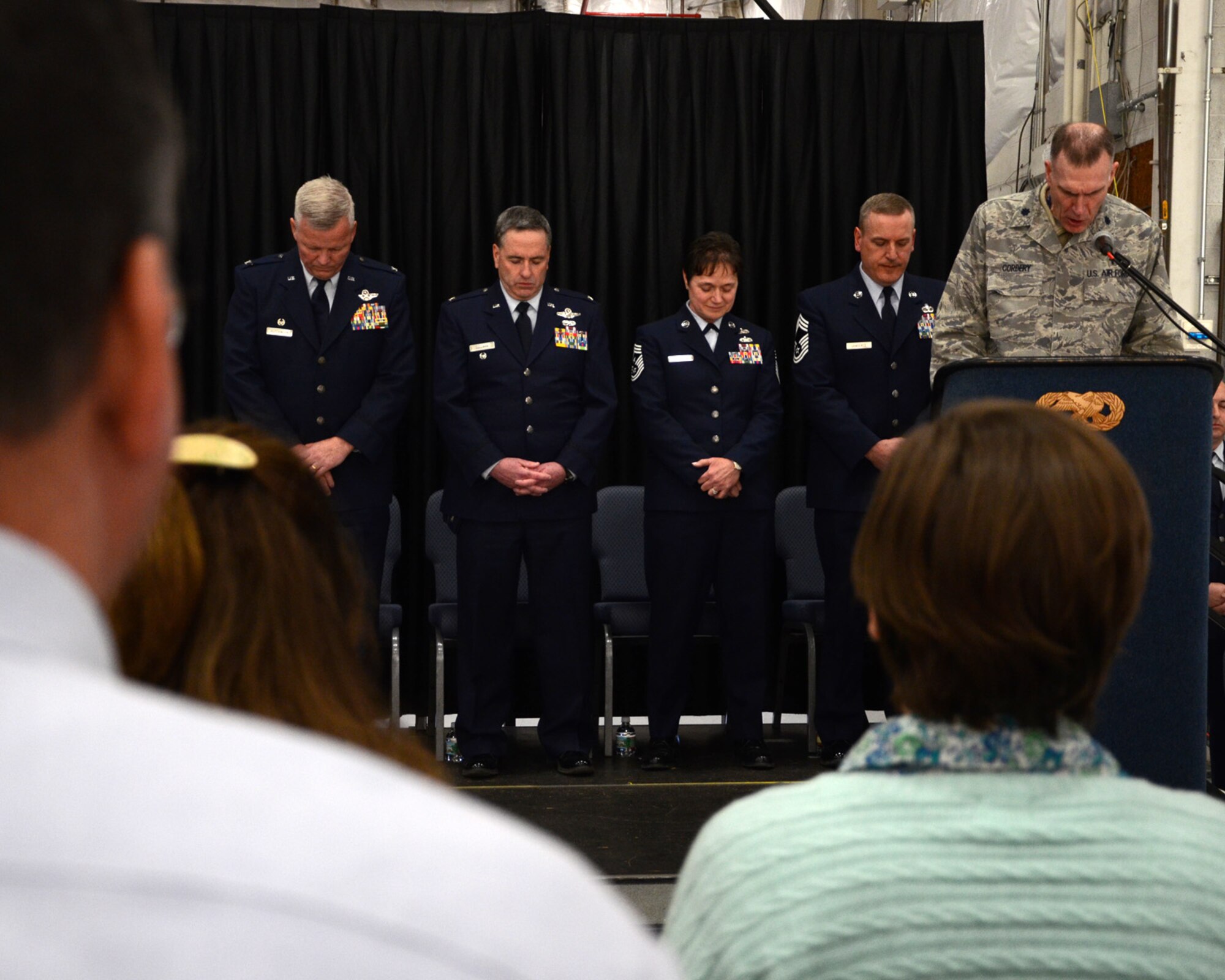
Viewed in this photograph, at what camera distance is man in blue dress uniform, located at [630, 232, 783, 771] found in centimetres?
471

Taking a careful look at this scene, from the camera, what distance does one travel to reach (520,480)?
14.7 ft

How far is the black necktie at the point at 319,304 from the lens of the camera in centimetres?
459

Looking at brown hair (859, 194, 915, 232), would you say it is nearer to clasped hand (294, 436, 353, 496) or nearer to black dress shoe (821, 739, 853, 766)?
black dress shoe (821, 739, 853, 766)

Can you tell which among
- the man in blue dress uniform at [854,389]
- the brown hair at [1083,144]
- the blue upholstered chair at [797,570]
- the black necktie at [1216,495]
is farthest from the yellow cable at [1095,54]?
the brown hair at [1083,144]

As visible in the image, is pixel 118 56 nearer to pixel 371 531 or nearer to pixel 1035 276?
pixel 1035 276

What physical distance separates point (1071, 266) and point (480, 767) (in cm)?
234

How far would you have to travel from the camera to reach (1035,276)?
3.71 metres

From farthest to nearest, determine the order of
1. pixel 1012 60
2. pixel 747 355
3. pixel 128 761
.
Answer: pixel 1012 60 → pixel 747 355 → pixel 128 761

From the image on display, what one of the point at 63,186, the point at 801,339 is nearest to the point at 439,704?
the point at 801,339

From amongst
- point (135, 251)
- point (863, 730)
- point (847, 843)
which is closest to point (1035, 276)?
point (863, 730)

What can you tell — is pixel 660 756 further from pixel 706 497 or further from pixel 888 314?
pixel 888 314

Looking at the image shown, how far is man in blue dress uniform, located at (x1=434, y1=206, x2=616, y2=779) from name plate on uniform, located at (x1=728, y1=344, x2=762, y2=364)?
0.45 metres

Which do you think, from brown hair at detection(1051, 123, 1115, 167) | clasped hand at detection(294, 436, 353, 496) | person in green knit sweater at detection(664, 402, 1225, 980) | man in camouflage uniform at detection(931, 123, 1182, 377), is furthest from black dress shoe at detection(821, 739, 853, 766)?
person in green knit sweater at detection(664, 402, 1225, 980)

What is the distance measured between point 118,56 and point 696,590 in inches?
172
